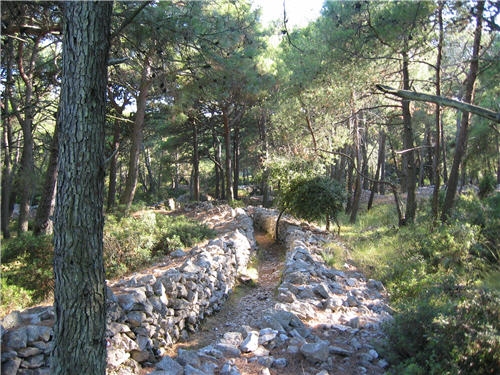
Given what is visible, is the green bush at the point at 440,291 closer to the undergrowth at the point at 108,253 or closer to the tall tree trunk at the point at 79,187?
the tall tree trunk at the point at 79,187

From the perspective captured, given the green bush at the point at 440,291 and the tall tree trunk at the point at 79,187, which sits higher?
the tall tree trunk at the point at 79,187

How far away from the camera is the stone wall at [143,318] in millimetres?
3307

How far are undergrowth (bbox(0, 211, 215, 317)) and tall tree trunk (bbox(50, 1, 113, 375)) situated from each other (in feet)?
9.78

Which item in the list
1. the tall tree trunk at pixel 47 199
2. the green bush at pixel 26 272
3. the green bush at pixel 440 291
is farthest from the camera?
the tall tree trunk at pixel 47 199

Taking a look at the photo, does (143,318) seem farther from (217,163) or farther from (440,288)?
(217,163)

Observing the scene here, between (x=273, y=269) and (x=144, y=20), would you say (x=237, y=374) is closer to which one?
(x=144, y=20)

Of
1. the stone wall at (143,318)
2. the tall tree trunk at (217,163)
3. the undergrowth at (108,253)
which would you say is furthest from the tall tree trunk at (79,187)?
the tall tree trunk at (217,163)

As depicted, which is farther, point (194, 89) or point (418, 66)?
point (418, 66)

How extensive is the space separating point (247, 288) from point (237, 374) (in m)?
4.42

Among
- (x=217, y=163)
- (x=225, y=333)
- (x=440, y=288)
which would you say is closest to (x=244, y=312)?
(x=225, y=333)

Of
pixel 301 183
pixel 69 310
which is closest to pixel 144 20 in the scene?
pixel 69 310

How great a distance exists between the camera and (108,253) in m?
7.26

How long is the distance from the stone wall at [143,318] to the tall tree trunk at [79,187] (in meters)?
0.93

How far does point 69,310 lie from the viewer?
2537 mm
